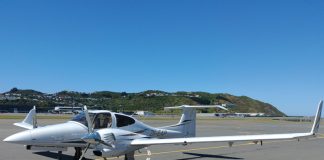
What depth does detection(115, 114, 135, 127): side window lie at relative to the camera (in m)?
15.2

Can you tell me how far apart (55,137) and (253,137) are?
23.8ft

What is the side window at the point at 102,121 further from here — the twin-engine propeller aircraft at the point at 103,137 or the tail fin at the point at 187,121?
the tail fin at the point at 187,121

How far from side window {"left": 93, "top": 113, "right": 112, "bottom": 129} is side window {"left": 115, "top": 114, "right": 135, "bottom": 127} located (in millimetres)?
379

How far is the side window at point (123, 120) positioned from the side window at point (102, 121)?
0.38 m

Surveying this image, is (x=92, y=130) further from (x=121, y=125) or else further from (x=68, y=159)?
(x=68, y=159)

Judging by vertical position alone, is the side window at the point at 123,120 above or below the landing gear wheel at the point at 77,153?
above

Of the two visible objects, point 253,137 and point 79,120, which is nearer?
point 253,137

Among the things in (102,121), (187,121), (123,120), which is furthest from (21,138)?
(187,121)

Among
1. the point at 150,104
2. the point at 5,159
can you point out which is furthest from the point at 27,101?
the point at 5,159

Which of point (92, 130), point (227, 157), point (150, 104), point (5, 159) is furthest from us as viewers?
point (150, 104)

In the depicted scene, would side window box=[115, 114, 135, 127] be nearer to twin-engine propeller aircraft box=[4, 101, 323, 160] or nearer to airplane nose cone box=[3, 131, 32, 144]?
twin-engine propeller aircraft box=[4, 101, 323, 160]

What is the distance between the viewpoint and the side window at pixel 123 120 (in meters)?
15.2

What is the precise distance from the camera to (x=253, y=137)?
14016 mm

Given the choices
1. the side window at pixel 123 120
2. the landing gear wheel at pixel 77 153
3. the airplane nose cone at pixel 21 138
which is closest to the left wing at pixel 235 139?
the side window at pixel 123 120
